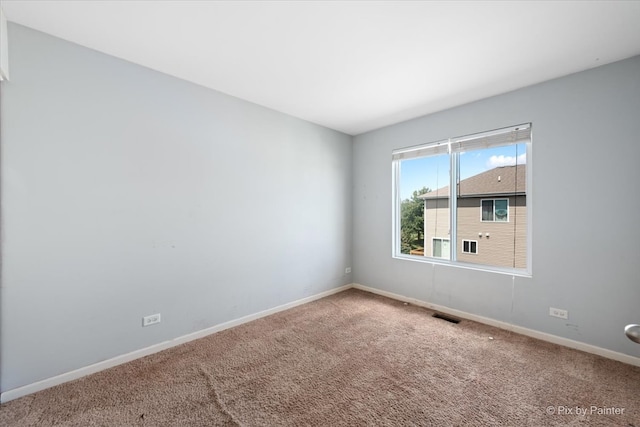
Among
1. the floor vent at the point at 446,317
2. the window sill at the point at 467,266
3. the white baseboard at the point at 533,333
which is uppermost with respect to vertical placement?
the window sill at the point at 467,266

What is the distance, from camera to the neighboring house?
2.90 metres

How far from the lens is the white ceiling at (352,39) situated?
68.1 inches

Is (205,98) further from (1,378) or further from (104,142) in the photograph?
(1,378)

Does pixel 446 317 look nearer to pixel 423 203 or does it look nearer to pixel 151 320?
pixel 423 203

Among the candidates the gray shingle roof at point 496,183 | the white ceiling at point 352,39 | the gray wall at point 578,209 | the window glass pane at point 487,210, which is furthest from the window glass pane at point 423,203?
the white ceiling at point 352,39

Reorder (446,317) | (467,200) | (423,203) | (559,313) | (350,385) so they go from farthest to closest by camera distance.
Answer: (423,203), (467,200), (446,317), (559,313), (350,385)

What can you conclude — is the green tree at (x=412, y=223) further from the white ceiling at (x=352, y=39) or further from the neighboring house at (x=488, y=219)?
the white ceiling at (x=352, y=39)

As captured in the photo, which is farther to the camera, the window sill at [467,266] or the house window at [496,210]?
the house window at [496,210]

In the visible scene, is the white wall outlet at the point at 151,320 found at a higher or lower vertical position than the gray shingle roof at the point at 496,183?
lower

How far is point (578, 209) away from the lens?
8.11 feet

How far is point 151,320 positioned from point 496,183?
397cm

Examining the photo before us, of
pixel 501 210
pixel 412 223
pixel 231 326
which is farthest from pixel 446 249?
pixel 231 326

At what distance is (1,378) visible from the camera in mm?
1785

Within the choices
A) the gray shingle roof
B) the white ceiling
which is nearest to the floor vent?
the gray shingle roof
